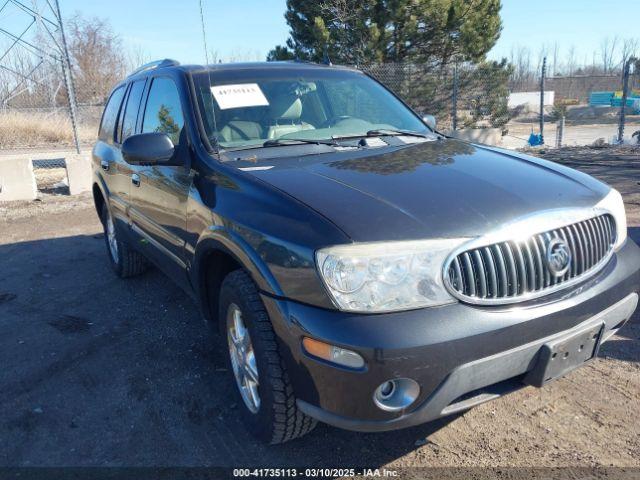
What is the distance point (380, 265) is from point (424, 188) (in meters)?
0.59

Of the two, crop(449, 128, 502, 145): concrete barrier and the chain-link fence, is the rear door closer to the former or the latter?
the chain-link fence

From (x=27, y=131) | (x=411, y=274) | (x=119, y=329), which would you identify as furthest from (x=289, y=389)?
(x=27, y=131)

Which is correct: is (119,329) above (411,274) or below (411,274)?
below

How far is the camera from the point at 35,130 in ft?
71.5

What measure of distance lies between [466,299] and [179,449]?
1664 mm

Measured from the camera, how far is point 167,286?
505cm

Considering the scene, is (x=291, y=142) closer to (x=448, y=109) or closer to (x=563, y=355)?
(x=563, y=355)

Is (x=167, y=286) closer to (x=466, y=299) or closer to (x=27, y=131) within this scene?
(x=466, y=299)

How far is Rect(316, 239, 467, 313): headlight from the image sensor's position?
1.95 metres

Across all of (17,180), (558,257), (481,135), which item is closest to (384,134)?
(558,257)

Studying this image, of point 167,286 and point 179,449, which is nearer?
point 179,449

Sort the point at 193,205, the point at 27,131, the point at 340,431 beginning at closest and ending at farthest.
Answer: the point at 340,431 → the point at 193,205 → the point at 27,131

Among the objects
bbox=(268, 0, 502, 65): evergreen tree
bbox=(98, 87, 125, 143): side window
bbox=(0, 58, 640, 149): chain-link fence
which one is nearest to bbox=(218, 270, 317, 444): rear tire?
bbox=(98, 87, 125, 143): side window

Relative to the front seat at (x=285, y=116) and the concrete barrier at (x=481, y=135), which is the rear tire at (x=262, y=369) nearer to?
the front seat at (x=285, y=116)
